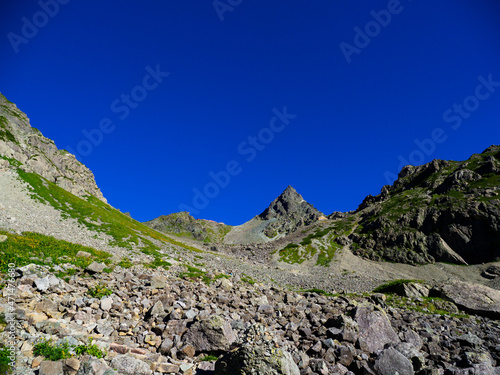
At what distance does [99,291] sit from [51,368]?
666cm

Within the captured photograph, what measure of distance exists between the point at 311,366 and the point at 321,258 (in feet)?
426

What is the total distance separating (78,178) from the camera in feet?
485

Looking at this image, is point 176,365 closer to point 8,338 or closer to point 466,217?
point 8,338

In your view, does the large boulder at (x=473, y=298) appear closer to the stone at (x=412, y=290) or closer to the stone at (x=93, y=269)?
the stone at (x=412, y=290)

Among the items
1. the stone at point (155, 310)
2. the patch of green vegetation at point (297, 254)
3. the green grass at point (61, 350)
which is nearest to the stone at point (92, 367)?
the green grass at point (61, 350)

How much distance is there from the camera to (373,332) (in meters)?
12.9

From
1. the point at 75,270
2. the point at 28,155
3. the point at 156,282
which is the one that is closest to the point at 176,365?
the point at 156,282

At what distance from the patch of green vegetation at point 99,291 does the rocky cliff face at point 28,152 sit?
83834 mm

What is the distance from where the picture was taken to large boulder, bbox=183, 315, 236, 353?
10594 millimetres

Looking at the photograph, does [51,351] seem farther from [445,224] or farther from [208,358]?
[445,224]

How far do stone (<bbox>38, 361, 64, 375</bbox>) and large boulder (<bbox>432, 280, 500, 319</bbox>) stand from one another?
34201 millimetres

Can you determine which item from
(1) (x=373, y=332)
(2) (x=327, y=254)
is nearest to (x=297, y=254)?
(2) (x=327, y=254)

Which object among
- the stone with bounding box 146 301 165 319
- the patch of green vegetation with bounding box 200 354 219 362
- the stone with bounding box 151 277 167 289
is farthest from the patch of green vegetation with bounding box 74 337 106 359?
the stone with bounding box 151 277 167 289

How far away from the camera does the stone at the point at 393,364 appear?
9.79 meters
